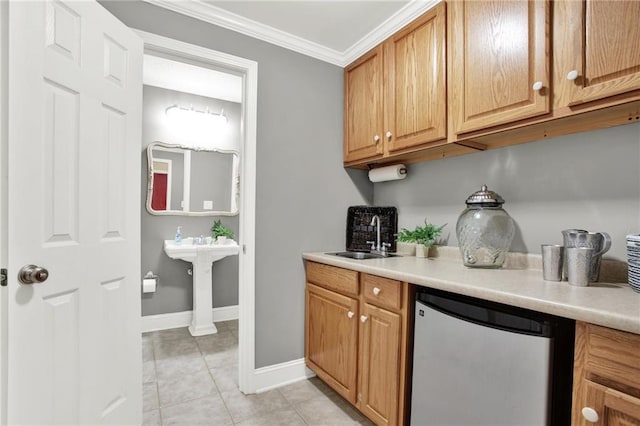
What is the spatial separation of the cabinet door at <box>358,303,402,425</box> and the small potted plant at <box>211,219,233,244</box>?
7.04 feet

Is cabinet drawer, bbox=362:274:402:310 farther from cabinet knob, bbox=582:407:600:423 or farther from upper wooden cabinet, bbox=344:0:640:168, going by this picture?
upper wooden cabinet, bbox=344:0:640:168

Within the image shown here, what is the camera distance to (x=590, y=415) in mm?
851

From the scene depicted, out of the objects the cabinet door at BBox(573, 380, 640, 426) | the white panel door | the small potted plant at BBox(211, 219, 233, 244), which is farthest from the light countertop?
the small potted plant at BBox(211, 219, 233, 244)

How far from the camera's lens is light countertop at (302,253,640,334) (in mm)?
836

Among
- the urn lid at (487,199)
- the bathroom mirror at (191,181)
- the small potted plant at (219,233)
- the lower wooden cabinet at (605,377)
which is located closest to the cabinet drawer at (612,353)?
the lower wooden cabinet at (605,377)

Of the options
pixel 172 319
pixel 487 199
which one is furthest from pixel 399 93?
pixel 172 319

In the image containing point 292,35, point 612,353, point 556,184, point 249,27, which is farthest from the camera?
point 292,35

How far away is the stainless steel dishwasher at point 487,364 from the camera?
95 cm

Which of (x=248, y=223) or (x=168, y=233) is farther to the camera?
(x=168, y=233)

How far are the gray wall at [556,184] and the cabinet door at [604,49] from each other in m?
0.33

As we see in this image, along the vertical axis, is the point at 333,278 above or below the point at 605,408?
above

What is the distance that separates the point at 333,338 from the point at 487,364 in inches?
39.6

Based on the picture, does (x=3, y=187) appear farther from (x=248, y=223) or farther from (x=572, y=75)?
(x=572, y=75)

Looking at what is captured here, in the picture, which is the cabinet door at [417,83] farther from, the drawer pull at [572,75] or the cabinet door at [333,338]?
the cabinet door at [333,338]
